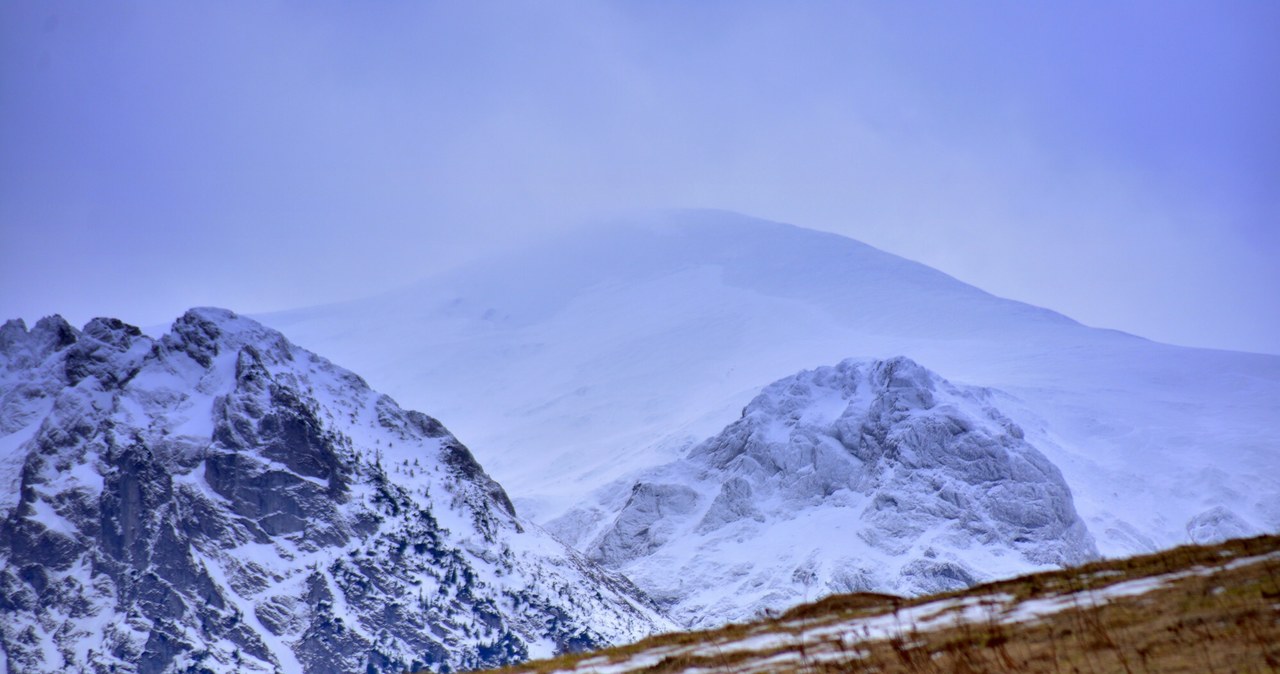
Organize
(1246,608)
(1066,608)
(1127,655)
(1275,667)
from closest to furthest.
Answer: (1275,667), (1127,655), (1246,608), (1066,608)

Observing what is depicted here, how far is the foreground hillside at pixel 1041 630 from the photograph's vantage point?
18609mm

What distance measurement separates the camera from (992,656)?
64.6 ft

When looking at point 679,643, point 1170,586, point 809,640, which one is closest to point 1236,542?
point 1170,586

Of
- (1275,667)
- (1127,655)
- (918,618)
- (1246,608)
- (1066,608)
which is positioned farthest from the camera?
(918,618)

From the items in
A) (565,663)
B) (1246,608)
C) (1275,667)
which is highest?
(565,663)

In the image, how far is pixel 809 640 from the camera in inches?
939

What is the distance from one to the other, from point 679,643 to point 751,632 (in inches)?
68.4

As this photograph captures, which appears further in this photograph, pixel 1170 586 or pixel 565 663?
pixel 565 663

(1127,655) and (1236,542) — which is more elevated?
(1236,542)

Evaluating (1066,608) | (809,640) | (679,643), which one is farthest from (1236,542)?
(679,643)

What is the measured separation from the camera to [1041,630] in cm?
2116

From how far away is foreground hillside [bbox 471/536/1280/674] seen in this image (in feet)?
61.1

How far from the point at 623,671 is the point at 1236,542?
13782mm

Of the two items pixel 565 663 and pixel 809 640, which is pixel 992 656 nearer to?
pixel 809 640
